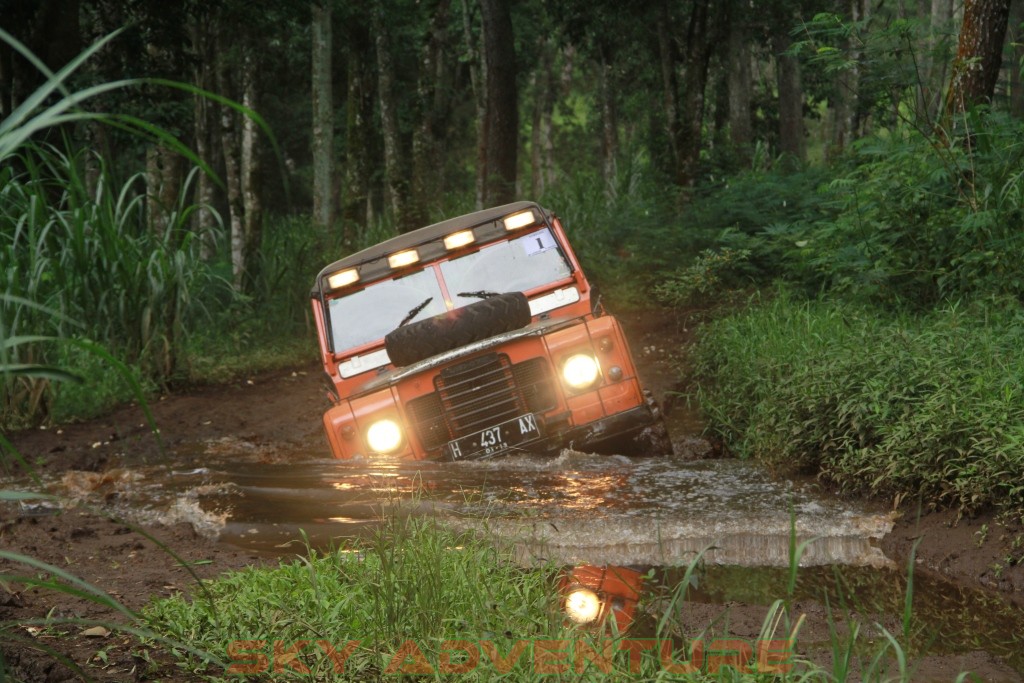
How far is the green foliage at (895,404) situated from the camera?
202 inches

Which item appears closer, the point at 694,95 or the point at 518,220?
the point at 518,220

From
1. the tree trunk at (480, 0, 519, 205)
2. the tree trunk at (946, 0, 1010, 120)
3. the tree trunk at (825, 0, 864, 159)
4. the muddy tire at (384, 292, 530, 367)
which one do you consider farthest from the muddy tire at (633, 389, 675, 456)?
the tree trunk at (825, 0, 864, 159)

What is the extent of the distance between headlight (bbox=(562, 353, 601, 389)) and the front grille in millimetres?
130

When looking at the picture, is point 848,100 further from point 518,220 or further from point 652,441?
point 652,441

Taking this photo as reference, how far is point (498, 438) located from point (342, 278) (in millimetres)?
1900

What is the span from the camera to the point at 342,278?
25.7 feet

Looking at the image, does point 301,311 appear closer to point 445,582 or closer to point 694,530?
point 694,530

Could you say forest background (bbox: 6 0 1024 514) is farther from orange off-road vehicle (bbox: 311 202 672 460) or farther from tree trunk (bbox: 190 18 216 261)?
orange off-road vehicle (bbox: 311 202 672 460)

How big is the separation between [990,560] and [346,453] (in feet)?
12.5

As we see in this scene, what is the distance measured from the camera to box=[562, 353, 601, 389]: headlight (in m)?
6.83

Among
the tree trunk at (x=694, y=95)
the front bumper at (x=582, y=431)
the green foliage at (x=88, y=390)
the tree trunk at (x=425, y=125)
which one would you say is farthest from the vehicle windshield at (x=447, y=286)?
the tree trunk at (x=425, y=125)

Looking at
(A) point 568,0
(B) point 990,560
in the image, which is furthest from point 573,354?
(A) point 568,0

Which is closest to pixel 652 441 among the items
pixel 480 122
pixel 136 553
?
pixel 136 553

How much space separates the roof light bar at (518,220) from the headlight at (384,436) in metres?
1.88
